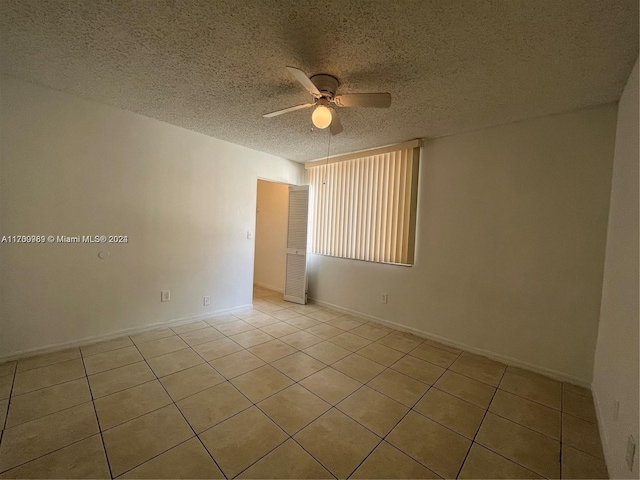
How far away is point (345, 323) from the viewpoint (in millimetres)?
3547

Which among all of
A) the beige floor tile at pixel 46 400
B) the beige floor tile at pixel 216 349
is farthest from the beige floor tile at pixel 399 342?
the beige floor tile at pixel 46 400

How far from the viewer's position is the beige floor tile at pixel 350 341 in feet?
9.28

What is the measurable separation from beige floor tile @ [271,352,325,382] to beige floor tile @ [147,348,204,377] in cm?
74

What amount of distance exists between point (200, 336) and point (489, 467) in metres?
2.74

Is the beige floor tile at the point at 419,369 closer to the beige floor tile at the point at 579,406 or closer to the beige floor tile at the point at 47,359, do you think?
the beige floor tile at the point at 579,406

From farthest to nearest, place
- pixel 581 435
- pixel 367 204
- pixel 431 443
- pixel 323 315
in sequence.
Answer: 1. pixel 323 315
2. pixel 367 204
3. pixel 581 435
4. pixel 431 443

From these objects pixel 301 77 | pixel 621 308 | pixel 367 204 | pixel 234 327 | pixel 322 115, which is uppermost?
pixel 301 77

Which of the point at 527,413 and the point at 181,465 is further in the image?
the point at 527,413

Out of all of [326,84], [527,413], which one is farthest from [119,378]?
[527,413]

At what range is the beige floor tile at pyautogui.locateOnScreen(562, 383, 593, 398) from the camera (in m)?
2.13

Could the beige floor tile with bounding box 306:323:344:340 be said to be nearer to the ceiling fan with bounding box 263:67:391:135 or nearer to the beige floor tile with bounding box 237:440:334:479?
the beige floor tile with bounding box 237:440:334:479

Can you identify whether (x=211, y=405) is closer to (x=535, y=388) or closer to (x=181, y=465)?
(x=181, y=465)

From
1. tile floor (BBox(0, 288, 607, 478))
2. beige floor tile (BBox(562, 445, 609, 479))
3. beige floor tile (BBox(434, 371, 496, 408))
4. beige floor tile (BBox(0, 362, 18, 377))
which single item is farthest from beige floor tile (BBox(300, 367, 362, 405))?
beige floor tile (BBox(0, 362, 18, 377))

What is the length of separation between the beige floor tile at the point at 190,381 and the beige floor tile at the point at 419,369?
1.59 meters
